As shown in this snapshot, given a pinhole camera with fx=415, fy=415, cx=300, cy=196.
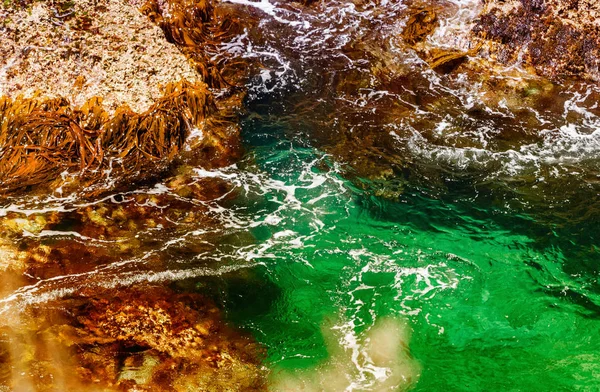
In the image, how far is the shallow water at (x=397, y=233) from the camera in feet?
13.3

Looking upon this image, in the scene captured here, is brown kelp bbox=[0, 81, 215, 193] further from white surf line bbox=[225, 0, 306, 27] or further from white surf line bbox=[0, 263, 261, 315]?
white surf line bbox=[225, 0, 306, 27]

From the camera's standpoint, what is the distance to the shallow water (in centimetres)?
407

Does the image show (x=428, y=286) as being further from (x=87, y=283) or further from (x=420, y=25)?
(x=420, y=25)

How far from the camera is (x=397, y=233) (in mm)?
4895

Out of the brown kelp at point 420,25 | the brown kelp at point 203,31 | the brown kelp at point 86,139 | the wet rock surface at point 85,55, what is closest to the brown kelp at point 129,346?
the brown kelp at point 86,139

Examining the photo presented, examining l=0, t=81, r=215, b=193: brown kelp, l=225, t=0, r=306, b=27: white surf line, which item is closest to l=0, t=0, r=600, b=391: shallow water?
l=0, t=81, r=215, b=193: brown kelp

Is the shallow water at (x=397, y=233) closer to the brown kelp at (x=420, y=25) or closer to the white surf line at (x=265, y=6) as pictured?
the brown kelp at (x=420, y=25)

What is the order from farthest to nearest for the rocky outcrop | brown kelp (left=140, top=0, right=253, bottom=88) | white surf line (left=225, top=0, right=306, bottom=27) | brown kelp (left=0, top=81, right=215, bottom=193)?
1. white surf line (left=225, top=0, right=306, bottom=27)
2. the rocky outcrop
3. brown kelp (left=140, top=0, right=253, bottom=88)
4. brown kelp (left=0, top=81, right=215, bottom=193)

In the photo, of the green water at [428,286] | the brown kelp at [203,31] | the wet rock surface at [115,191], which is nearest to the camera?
the wet rock surface at [115,191]

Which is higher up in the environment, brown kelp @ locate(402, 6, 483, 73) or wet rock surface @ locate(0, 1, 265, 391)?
brown kelp @ locate(402, 6, 483, 73)

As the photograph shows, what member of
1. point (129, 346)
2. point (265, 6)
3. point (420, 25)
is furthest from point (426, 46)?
point (129, 346)

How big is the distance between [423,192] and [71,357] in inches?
163

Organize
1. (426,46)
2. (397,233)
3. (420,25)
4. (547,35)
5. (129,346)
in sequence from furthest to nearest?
(420,25) → (426,46) → (547,35) → (397,233) → (129,346)

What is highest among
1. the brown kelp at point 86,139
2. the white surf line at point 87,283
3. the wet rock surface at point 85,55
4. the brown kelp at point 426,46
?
the brown kelp at point 426,46
